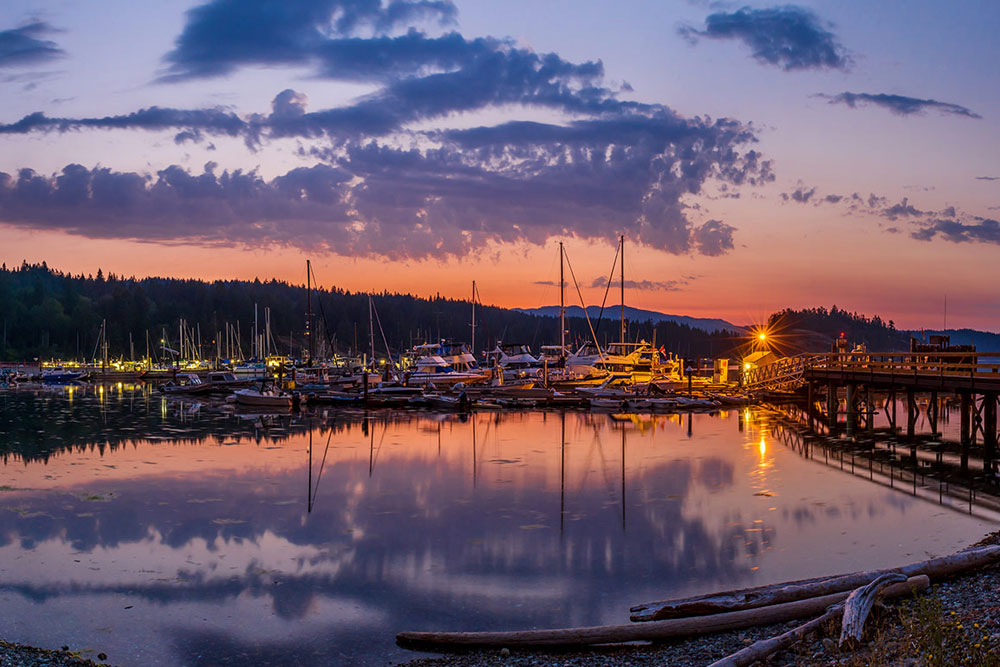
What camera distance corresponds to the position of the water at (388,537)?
13656 millimetres

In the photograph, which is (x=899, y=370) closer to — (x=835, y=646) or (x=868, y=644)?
(x=868, y=644)

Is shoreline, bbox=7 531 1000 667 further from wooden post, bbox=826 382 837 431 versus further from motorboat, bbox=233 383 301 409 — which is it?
motorboat, bbox=233 383 301 409

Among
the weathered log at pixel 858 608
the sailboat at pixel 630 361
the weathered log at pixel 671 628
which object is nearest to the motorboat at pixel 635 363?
the sailboat at pixel 630 361

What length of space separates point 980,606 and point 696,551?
7.51 meters

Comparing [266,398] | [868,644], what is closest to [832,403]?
[266,398]

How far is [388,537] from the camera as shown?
64.4ft

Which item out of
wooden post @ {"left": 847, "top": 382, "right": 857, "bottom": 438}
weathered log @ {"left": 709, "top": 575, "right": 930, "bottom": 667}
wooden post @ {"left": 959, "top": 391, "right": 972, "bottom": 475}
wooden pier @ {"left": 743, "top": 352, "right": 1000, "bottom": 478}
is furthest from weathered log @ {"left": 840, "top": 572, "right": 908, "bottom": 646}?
wooden post @ {"left": 847, "top": 382, "right": 857, "bottom": 438}

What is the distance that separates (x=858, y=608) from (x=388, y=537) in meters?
11.8

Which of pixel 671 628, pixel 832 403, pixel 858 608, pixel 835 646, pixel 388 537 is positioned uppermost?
pixel 858 608

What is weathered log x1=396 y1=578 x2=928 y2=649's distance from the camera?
1162 cm

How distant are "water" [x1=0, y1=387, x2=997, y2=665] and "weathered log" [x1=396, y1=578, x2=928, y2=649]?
1.61m

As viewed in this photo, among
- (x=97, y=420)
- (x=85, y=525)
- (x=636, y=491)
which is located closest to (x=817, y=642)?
(x=636, y=491)

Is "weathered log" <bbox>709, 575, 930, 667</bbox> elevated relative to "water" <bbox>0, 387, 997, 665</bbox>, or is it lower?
elevated

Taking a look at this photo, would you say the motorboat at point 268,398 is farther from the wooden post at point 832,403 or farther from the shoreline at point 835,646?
the shoreline at point 835,646
